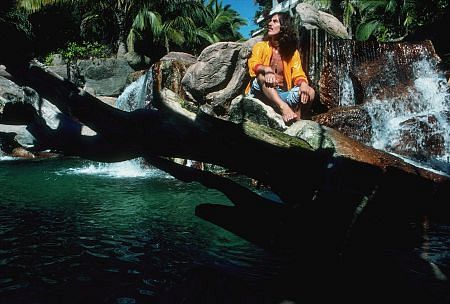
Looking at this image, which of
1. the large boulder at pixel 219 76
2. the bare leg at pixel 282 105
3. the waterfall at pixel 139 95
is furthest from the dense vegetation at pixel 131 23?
the bare leg at pixel 282 105

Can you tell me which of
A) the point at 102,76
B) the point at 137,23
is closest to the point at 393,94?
the point at 102,76

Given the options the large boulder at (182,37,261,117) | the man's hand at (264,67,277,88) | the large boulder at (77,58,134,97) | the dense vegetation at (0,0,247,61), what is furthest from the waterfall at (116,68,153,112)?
the dense vegetation at (0,0,247,61)

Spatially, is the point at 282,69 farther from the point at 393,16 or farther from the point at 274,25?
the point at 393,16

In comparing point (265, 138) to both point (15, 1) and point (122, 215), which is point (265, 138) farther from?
point (15, 1)

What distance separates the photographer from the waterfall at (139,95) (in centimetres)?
1346

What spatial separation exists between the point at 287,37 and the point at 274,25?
0.32 meters

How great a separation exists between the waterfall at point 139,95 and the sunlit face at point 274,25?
7434 mm

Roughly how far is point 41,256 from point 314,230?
2.79m

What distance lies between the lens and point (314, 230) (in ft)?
9.48

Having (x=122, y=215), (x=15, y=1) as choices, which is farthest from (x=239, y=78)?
(x=15, y=1)

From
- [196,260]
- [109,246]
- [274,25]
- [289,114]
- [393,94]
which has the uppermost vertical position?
[393,94]

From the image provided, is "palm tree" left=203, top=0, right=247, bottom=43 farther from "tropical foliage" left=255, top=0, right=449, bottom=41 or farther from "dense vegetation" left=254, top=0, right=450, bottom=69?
"tropical foliage" left=255, top=0, right=449, bottom=41

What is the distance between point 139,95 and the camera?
14.1 meters

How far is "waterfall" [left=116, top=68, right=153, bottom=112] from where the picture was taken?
13461 millimetres
